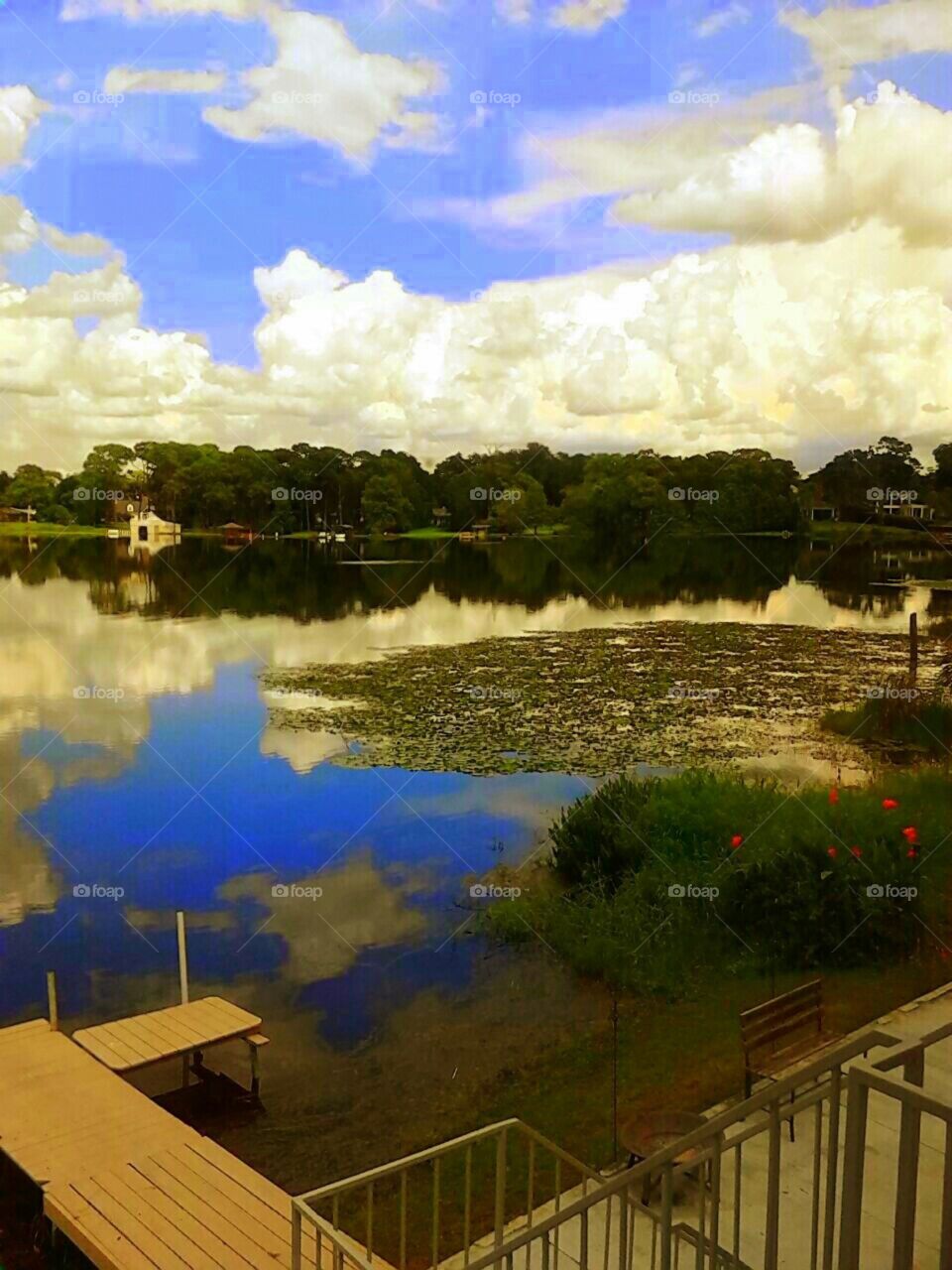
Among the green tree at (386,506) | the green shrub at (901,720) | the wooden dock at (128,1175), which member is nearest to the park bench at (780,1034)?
the wooden dock at (128,1175)

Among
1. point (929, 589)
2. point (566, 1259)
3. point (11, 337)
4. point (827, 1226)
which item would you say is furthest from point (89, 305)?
point (827, 1226)

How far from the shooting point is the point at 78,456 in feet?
35.1

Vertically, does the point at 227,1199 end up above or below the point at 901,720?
below

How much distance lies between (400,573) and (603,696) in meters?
2.44

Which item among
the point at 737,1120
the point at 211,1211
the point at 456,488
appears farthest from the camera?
the point at 456,488

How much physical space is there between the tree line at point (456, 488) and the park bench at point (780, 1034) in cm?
566

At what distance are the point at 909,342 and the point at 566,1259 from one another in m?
7.73

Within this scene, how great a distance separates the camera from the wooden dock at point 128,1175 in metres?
4.26

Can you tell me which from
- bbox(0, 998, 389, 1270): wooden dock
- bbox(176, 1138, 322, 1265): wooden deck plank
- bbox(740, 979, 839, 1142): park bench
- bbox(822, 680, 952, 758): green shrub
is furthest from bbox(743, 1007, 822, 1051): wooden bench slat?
bbox(822, 680, 952, 758): green shrub

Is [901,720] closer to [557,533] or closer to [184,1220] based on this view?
[557,533]

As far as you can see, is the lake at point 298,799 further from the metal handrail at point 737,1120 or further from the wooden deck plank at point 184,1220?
the metal handrail at point 737,1120

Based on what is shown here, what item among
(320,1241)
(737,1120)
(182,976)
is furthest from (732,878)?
(737,1120)

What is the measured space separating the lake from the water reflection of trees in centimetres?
2

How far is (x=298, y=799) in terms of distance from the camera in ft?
32.3
